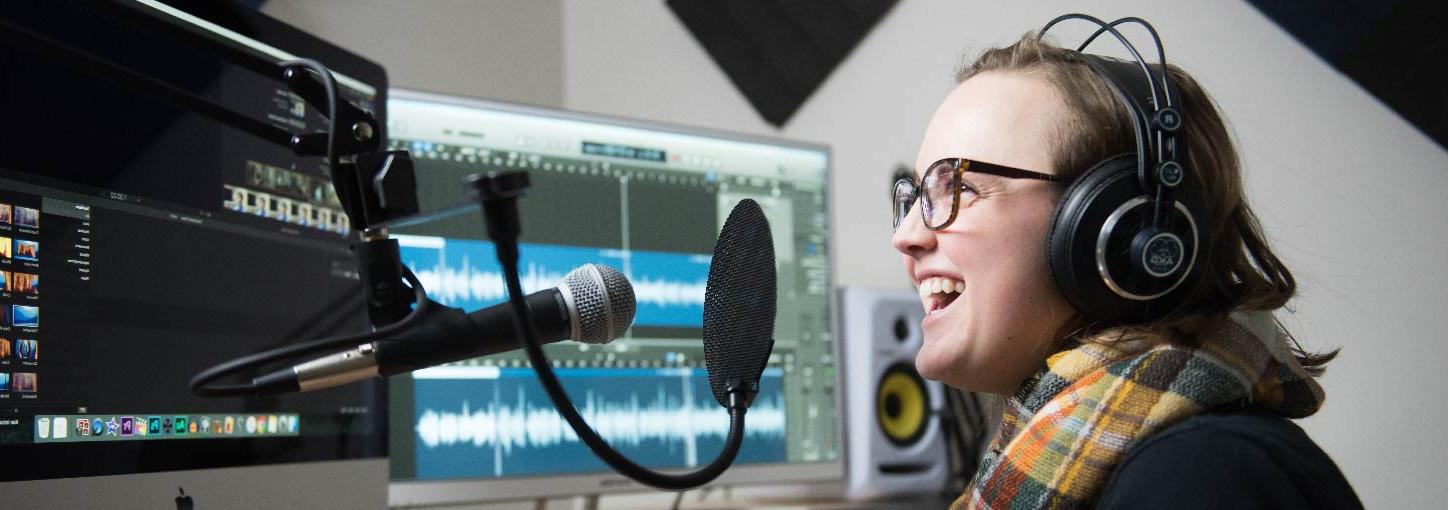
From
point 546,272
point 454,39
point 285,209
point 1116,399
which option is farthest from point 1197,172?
point 454,39

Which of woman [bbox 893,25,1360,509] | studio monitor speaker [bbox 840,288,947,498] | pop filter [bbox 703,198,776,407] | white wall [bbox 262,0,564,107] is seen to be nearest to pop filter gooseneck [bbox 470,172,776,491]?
pop filter [bbox 703,198,776,407]

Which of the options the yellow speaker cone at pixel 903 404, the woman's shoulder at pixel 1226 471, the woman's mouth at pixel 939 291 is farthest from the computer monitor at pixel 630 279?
the woman's shoulder at pixel 1226 471

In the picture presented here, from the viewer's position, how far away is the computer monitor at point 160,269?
2.66 ft

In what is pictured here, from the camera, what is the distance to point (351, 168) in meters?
0.64

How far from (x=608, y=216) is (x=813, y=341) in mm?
390

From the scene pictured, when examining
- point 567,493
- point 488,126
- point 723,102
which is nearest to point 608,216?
point 488,126

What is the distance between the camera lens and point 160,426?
907 millimetres

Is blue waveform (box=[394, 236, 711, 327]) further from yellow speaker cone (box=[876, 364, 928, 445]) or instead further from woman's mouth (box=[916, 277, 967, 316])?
woman's mouth (box=[916, 277, 967, 316])

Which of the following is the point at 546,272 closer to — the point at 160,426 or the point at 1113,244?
the point at 160,426

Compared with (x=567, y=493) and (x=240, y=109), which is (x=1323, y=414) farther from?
(x=240, y=109)

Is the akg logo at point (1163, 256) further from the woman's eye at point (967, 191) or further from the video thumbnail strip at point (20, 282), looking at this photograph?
the video thumbnail strip at point (20, 282)

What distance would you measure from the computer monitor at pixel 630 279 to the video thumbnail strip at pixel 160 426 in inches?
16.1

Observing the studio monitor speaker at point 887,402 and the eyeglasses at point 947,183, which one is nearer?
the eyeglasses at point 947,183

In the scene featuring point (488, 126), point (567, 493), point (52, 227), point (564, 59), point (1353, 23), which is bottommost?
point (567, 493)
